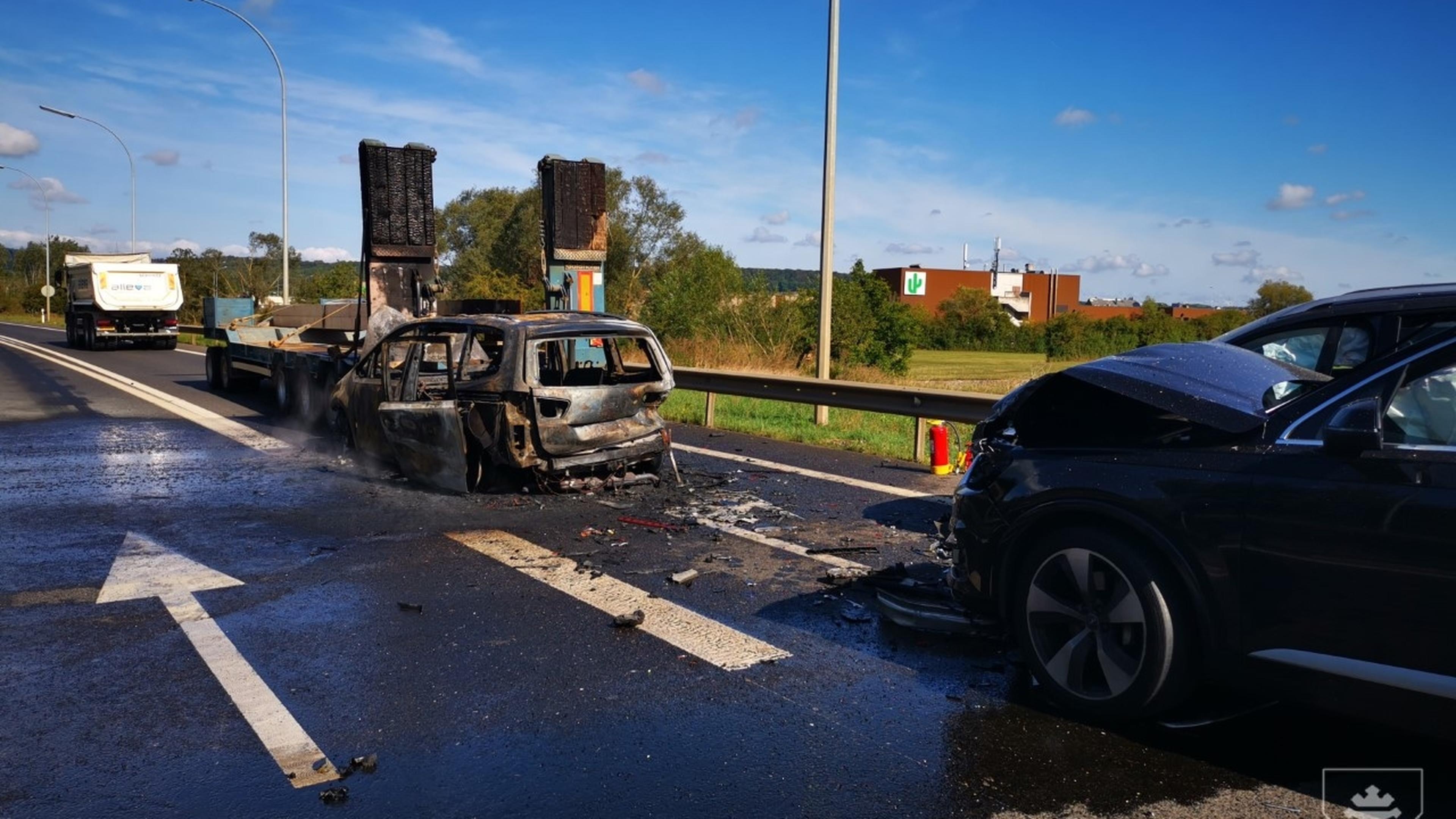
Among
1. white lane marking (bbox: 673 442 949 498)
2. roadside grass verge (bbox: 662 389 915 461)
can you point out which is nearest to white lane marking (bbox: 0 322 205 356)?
roadside grass verge (bbox: 662 389 915 461)

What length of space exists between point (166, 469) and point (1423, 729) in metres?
10.4

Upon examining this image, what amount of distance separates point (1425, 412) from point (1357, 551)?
0.53 m

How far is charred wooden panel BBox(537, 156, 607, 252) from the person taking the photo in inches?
555

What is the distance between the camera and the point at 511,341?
8531 millimetres

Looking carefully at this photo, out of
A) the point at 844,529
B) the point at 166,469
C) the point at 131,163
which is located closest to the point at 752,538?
the point at 844,529

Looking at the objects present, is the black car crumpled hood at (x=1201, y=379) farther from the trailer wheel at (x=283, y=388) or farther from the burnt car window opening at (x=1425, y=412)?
the trailer wheel at (x=283, y=388)

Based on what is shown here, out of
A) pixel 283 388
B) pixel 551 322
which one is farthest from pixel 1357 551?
pixel 283 388

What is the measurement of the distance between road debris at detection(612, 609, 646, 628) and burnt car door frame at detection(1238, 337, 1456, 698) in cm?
288

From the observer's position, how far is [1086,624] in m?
4.23

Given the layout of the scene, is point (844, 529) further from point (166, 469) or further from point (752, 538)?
point (166, 469)

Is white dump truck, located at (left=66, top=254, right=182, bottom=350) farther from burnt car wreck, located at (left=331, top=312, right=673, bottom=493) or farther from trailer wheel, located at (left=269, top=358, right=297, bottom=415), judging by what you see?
burnt car wreck, located at (left=331, top=312, right=673, bottom=493)

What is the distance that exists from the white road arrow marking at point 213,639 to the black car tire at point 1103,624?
279cm

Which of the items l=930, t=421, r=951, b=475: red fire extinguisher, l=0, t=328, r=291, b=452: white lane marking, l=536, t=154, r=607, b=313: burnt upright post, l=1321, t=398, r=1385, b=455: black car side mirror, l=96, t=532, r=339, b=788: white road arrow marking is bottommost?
l=96, t=532, r=339, b=788: white road arrow marking

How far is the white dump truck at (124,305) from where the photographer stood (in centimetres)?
3259
